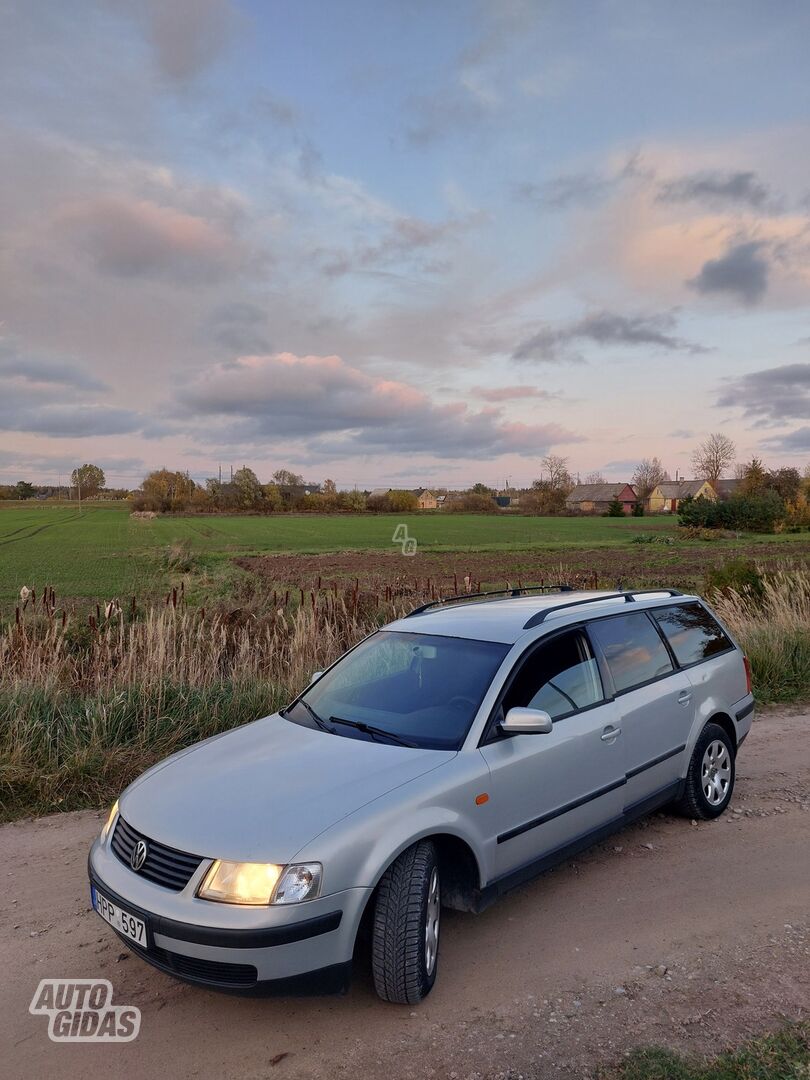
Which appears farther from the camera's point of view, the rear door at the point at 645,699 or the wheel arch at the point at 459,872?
the rear door at the point at 645,699

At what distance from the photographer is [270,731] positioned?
4371 mm

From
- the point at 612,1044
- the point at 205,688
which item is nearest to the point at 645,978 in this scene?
the point at 612,1044

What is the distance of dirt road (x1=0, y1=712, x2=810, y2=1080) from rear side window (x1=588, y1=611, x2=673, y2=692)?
1.08 m

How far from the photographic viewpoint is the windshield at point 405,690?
4012 mm

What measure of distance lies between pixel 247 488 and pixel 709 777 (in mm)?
124714

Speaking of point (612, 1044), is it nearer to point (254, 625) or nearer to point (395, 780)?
point (395, 780)

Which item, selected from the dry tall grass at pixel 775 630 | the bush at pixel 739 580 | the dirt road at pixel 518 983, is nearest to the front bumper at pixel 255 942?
the dirt road at pixel 518 983

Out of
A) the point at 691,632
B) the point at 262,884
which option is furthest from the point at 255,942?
the point at 691,632

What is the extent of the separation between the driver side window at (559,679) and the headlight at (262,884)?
4.50 ft

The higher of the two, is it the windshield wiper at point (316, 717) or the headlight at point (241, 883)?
the windshield wiper at point (316, 717)

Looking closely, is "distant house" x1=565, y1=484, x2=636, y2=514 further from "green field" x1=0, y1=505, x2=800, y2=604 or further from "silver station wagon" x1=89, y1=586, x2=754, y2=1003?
"silver station wagon" x1=89, y1=586, x2=754, y2=1003

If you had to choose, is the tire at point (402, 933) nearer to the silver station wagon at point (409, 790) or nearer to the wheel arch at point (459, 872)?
the silver station wagon at point (409, 790)

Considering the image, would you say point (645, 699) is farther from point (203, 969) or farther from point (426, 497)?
point (426, 497)

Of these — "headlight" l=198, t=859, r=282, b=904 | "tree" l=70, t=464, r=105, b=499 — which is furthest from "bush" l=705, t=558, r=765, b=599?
"tree" l=70, t=464, r=105, b=499
